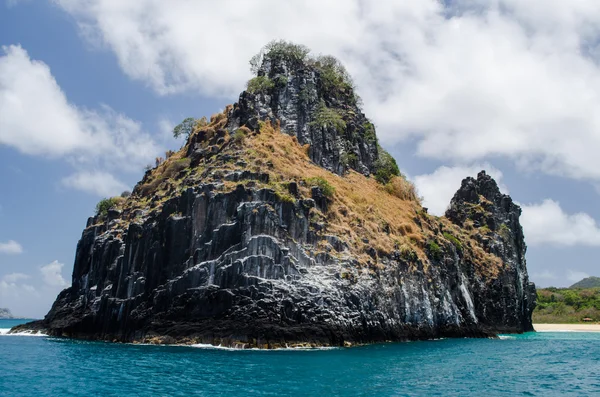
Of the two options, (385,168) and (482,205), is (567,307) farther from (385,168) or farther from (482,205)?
(385,168)

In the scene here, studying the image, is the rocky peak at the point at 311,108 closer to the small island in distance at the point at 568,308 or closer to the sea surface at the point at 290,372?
the sea surface at the point at 290,372

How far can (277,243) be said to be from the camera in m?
54.7

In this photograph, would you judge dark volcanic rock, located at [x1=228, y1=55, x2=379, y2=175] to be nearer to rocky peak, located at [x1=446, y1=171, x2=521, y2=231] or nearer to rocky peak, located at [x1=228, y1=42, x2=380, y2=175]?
rocky peak, located at [x1=228, y1=42, x2=380, y2=175]

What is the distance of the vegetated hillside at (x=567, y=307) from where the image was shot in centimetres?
14012

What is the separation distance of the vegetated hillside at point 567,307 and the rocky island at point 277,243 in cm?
5841

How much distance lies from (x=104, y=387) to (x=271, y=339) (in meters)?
22.2

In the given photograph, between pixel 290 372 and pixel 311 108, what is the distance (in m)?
53.7

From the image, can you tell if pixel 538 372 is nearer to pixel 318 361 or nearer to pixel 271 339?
pixel 318 361

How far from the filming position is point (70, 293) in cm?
8012

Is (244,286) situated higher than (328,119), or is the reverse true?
(328,119)

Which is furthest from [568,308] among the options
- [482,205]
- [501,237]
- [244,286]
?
[244,286]

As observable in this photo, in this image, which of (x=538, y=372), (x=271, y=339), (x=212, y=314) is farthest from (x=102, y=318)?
(x=538, y=372)

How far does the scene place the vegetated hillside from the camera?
5517 inches

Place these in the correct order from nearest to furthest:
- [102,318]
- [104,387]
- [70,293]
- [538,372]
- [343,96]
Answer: [104,387] < [538,372] < [102,318] < [70,293] < [343,96]
